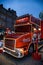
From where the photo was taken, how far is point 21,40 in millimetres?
3910

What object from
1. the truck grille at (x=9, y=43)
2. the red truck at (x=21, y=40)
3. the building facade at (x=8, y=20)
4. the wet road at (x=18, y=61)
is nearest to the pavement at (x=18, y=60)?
the wet road at (x=18, y=61)

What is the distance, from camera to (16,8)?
13.9 ft

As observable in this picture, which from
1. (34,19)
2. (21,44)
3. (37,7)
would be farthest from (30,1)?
(21,44)

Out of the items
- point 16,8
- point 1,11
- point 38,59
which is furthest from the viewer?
point 1,11

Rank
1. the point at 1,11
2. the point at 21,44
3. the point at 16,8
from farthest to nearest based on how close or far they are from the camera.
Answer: the point at 1,11
the point at 16,8
the point at 21,44

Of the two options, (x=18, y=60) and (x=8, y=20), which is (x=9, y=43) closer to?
(x=18, y=60)

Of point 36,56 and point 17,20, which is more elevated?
point 17,20

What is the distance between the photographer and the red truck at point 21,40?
151 inches

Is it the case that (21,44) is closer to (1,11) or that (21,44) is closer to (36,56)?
(36,56)

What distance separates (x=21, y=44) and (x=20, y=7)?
1.08m

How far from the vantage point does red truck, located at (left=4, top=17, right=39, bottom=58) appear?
12.6 feet

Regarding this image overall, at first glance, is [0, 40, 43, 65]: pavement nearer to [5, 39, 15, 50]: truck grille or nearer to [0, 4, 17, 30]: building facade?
[5, 39, 15, 50]: truck grille

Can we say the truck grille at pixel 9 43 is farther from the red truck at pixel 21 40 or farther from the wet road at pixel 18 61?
the wet road at pixel 18 61

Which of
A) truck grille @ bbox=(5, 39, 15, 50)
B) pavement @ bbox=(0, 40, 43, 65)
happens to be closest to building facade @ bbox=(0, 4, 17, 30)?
truck grille @ bbox=(5, 39, 15, 50)
